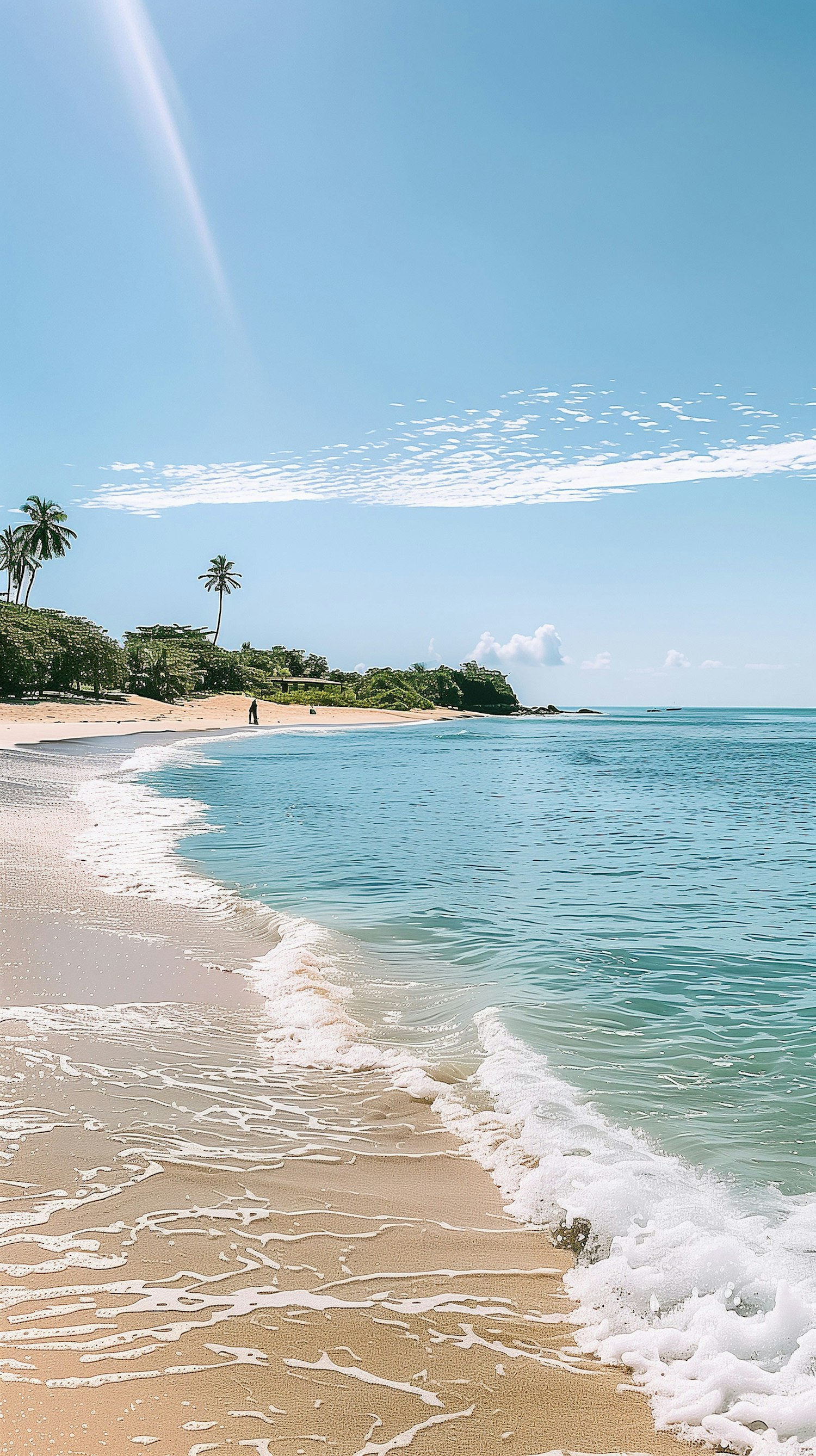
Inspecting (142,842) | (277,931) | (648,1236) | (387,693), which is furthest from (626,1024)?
(387,693)

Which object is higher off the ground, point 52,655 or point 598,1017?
point 52,655

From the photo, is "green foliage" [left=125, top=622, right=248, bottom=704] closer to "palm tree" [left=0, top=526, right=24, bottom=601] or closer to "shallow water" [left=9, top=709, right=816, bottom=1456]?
"palm tree" [left=0, top=526, right=24, bottom=601]

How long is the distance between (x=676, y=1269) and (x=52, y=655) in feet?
223

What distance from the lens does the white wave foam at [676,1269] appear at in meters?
2.78

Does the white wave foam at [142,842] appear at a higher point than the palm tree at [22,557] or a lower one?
lower

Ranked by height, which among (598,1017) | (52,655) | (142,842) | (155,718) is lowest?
(142,842)

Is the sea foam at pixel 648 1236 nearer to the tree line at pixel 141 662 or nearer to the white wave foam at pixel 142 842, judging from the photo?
the white wave foam at pixel 142 842

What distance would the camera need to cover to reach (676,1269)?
343cm

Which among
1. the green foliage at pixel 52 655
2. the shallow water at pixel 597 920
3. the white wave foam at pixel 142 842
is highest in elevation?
the green foliage at pixel 52 655

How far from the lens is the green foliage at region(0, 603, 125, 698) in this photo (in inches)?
2347

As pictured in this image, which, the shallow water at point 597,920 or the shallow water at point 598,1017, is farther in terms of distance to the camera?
the shallow water at point 597,920

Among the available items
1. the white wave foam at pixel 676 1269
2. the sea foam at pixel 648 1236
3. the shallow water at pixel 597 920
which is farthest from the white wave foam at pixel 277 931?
the white wave foam at pixel 676 1269

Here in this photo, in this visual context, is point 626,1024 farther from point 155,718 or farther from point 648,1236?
point 155,718

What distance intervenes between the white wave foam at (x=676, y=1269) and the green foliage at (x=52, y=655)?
60.4m
